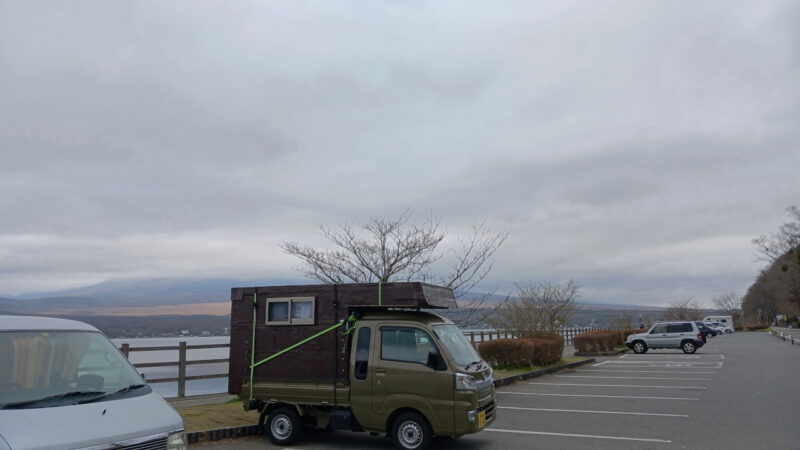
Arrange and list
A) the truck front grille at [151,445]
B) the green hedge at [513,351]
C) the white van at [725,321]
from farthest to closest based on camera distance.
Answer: the white van at [725,321], the green hedge at [513,351], the truck front grille at [151,445]

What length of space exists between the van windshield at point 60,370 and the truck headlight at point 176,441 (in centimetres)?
68

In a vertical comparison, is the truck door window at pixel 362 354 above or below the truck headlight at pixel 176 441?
above

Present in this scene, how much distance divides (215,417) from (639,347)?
90.1 feet

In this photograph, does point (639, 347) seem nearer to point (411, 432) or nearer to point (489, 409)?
point (489, 409)

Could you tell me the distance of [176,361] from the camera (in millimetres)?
13078

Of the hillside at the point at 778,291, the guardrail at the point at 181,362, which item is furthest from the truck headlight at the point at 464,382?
the hillside at the point at 778,291

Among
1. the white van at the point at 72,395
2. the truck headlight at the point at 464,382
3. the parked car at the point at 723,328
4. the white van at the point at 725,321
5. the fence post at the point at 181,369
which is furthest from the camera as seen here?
the white van at the point at 725,321

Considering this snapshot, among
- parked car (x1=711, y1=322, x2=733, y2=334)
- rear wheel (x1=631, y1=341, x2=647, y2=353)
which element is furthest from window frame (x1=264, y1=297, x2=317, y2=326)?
parked car (x1=711, y1=322, x2=733, y2=334)

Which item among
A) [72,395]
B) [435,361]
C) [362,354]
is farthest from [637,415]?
[72,395]

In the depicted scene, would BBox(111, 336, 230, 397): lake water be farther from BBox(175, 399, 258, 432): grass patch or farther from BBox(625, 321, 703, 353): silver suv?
BBox(625, 321, 703, 353): silver suv

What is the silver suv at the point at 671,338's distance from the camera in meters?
30.3

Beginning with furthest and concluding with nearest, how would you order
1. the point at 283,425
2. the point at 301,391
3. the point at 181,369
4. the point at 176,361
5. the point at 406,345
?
the point at 181,369, the point at 176,361, the point at 283,425, the point at 301,391, the point at 406,345

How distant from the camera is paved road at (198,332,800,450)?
902 cm

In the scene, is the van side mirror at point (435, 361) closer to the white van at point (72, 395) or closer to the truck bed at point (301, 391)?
the truck bed at point (301, 391)
